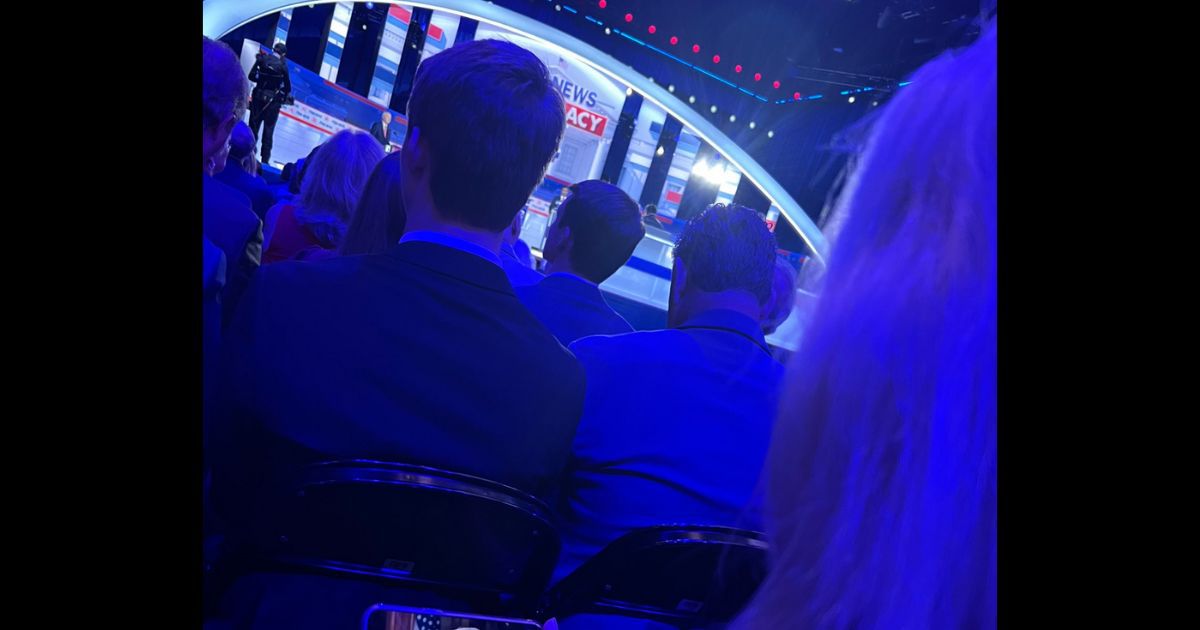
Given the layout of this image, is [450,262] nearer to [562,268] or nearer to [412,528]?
[412,528]

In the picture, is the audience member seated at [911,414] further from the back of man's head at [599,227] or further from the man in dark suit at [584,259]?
the back of man's head at [599,227]

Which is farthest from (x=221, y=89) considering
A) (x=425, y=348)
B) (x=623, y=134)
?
(x=623, y=134)

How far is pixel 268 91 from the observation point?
4258mm

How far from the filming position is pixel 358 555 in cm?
99

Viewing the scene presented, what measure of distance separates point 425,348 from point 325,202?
0.80 meters

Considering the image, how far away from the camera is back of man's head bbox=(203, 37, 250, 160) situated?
1.31m

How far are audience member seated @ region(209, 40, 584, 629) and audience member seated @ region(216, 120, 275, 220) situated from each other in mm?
1033

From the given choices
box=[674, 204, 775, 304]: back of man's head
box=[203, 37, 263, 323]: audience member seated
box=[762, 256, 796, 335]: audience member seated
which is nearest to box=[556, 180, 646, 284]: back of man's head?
box=[674, 204, 775, 304]: back of man's head

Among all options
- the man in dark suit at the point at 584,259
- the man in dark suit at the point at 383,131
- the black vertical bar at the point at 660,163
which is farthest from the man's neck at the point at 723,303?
the black vertical bar at the point at 660,163

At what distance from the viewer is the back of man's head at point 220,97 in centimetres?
131

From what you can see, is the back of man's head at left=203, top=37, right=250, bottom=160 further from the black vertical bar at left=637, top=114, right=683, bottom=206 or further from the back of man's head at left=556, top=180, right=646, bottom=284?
the black vertical bar at left=637, top=114, right=683, bottom=206
